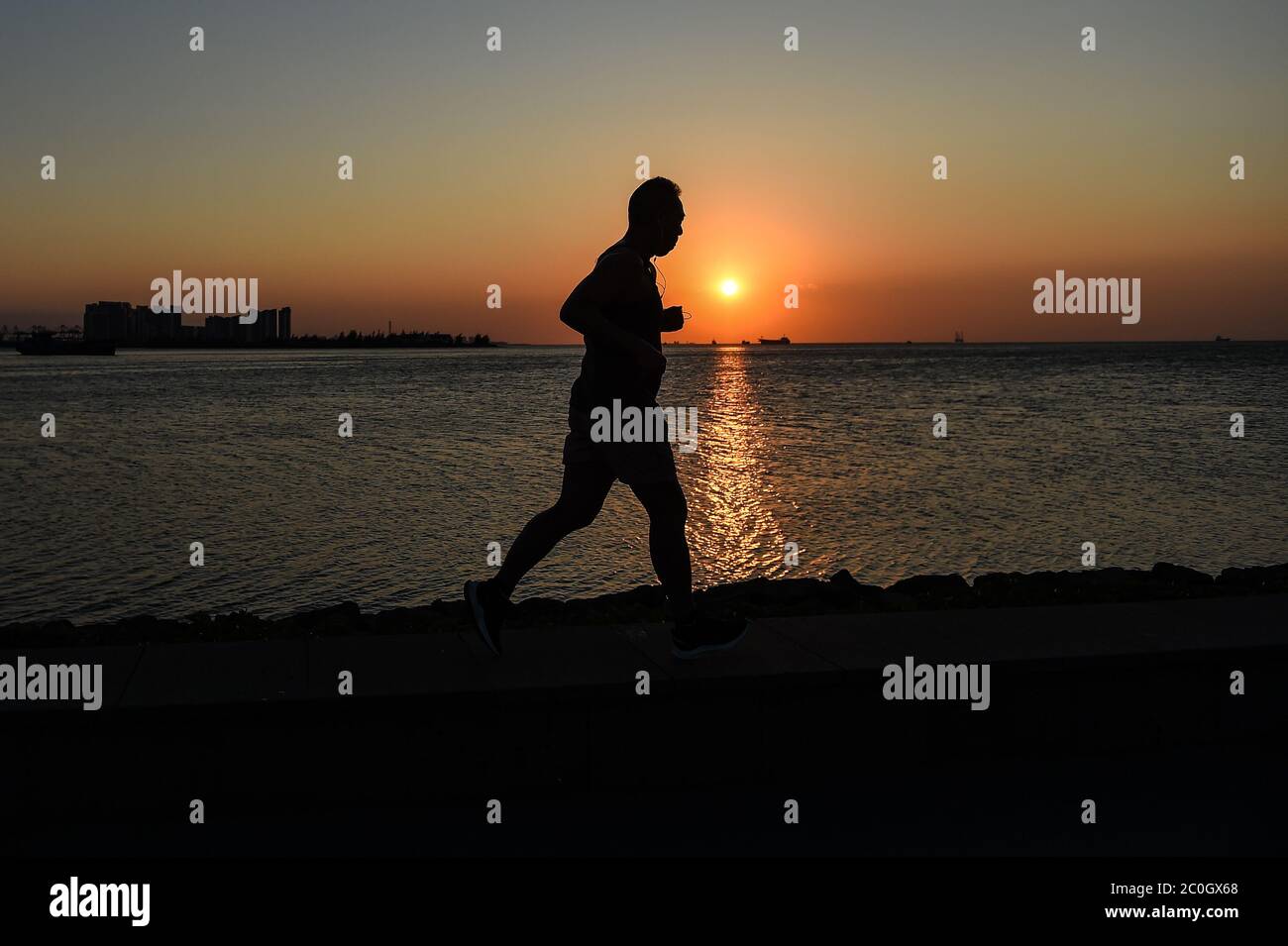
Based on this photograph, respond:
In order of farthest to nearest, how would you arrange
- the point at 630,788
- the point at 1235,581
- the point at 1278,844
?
1. the point at 1235,581
2. the point at 630,788
3. the point at 1278,844

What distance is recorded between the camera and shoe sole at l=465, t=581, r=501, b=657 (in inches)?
166

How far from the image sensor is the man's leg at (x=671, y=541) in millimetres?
4258

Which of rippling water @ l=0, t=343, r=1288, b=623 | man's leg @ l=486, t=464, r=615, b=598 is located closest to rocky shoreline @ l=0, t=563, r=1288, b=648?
man's leg @ l=486, t=464, r=615, b=598

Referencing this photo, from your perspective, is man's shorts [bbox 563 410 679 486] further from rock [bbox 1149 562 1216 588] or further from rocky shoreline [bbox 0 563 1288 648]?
rock [bbox 1149 562 1216 588]

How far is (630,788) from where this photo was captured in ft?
12.8

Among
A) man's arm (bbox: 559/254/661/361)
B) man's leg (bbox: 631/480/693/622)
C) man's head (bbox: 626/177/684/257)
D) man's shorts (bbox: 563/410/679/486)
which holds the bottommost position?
man's leg (bbox: 631/480/693/622)

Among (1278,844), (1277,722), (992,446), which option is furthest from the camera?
(992,446)

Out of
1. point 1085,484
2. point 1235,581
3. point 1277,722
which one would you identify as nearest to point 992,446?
point 1085,484

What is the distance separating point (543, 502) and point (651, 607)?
12.9 m

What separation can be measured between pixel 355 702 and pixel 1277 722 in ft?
11.0

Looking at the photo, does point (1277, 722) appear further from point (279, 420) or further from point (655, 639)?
point (279, 420)

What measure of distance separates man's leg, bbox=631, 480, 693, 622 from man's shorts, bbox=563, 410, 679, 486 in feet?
0.13

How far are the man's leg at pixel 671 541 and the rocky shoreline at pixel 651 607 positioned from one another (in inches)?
39.9

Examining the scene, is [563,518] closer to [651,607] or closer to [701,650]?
[701,650]
